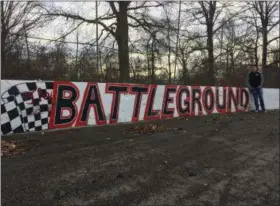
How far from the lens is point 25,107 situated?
8.42 m

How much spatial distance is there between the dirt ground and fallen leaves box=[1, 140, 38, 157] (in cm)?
18

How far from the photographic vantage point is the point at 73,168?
6.13 meters

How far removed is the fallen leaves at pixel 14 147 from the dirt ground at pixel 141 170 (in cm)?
18

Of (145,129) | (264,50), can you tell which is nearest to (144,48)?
(145,129)

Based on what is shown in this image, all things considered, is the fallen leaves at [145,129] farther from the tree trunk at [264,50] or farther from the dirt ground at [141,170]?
the tree trunk at [264,50]

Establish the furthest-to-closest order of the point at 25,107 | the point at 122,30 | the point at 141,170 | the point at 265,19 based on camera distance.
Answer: the point at 265,19, the point at 122,30, the point at 25,107, the point at 141,170

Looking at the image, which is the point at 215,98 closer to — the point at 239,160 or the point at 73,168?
the point at 239,160

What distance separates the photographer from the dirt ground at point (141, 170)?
5.29 meters

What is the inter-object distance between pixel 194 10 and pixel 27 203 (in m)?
23.2

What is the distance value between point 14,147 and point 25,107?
1.52 meters

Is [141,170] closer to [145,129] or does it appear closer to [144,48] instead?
[145,129]

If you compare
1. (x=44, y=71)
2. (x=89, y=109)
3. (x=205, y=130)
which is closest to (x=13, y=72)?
(x=44, y=71)

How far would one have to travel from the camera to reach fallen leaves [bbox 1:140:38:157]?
6810mm

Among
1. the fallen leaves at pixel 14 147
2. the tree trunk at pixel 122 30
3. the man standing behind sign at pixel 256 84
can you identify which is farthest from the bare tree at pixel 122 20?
the fallen leaves at pixel 14 147
